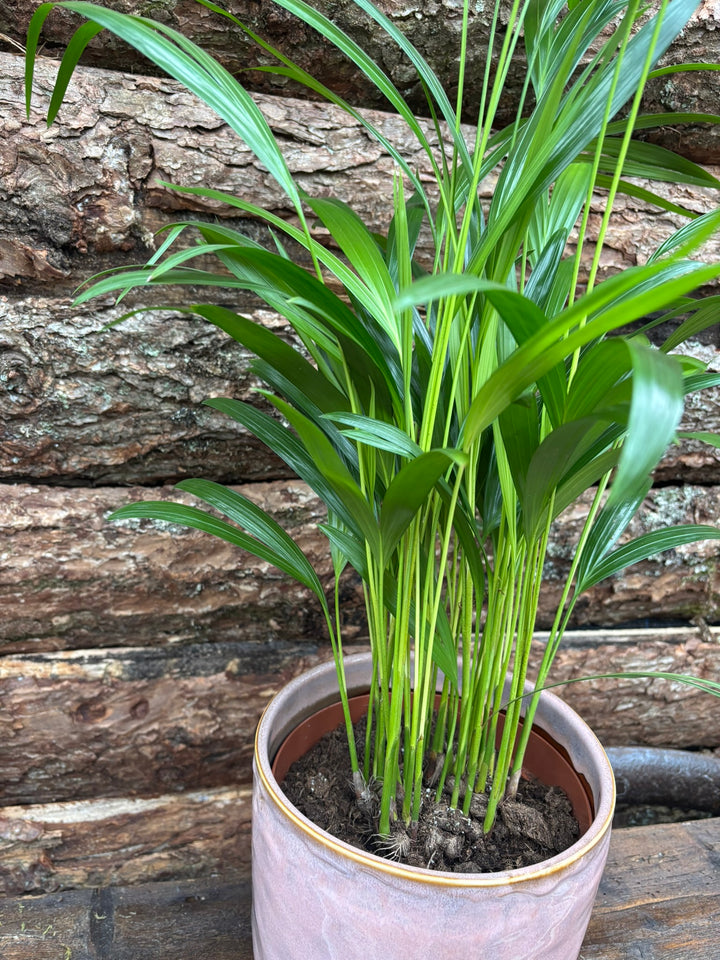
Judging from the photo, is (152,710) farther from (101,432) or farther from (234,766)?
(101,432)

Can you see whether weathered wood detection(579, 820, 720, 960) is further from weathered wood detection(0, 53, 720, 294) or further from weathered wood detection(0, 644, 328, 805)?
weathered wood detection(0, 53, 720, 294)

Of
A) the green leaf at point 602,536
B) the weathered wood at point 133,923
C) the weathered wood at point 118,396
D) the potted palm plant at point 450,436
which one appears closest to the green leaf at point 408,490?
the potted palm plant at point 450,436

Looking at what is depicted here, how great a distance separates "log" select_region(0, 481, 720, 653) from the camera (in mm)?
864

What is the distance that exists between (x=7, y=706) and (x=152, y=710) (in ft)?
0.58

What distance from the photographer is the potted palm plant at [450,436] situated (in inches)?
18.3

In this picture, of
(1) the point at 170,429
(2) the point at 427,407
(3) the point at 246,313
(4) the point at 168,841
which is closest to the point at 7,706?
(4) the point at 168,841

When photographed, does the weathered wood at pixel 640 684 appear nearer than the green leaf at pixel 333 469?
No

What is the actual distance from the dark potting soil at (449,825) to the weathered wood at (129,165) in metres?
0.64

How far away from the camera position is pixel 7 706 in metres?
0.88

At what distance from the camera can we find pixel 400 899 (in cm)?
50

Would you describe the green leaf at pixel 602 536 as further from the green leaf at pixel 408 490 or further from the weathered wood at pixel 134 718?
the weathered wood at pixel 134 718

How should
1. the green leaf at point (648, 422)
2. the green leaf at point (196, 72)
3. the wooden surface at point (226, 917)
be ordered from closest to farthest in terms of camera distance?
the green leaf at point (648, 422) < the green leaf at point (196, 72) < the wooden surface at point (226, 917)

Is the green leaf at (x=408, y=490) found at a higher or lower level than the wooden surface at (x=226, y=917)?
higher

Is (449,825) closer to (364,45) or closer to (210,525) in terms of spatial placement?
(210,525)
